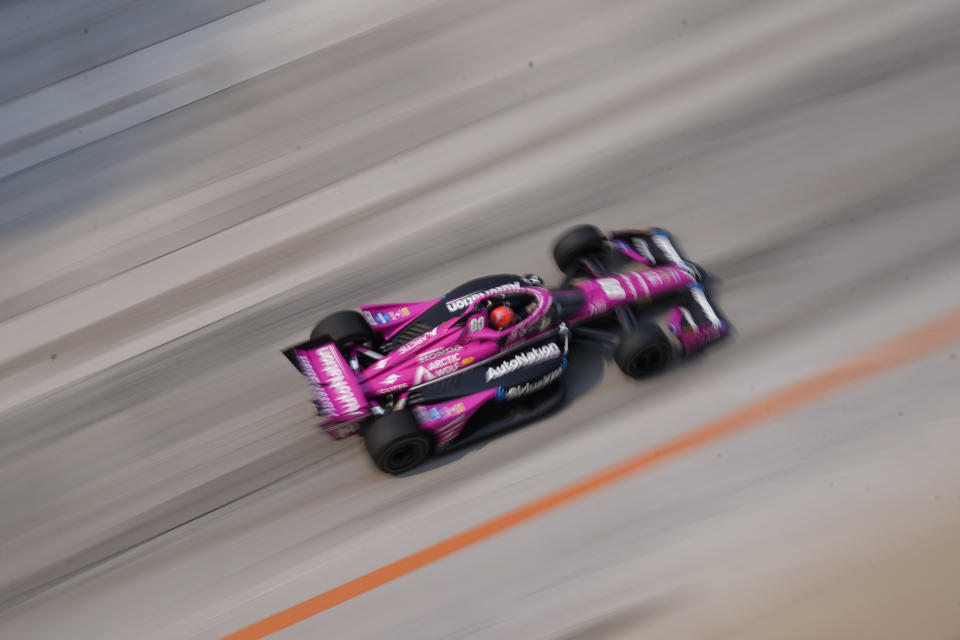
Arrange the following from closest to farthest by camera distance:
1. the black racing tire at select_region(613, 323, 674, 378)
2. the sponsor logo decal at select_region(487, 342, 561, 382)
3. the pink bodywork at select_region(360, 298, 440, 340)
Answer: the sponsor logo decal at select_region(487, 342, 561, 382) → the black racing tire at select_region(613, 323, 674, 378) → the pink bodywork at select_region(360, 298, 440, 340)

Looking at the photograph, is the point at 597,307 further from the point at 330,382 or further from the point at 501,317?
the point at 330,382

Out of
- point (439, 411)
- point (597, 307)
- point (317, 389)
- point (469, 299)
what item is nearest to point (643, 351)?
point (597, 307)

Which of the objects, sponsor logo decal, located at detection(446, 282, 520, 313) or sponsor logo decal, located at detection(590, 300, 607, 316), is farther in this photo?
sponsor logo decal, located at detection(590, 300, 607, 316)

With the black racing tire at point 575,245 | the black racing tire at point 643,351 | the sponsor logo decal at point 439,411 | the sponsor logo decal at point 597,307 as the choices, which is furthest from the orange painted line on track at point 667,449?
the black racing tire at point 575,245

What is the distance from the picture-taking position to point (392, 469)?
22.8 ft

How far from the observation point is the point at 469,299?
23.9ft

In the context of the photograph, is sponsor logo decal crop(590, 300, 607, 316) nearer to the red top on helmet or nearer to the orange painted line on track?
the red top on helmet

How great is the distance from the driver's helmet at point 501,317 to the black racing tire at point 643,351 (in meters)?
1.03

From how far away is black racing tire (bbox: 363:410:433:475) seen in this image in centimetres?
659

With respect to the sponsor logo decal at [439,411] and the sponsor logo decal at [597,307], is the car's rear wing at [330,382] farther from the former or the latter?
the sponsor logo decal at [597,307]

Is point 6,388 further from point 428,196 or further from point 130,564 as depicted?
point 428,196

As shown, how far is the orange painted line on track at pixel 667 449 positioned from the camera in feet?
21.8

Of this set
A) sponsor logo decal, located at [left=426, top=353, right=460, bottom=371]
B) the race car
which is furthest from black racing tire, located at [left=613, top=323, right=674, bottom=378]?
Answer: sponsor logo decal, located at [left=426, top=353, right=460, bottom=371]

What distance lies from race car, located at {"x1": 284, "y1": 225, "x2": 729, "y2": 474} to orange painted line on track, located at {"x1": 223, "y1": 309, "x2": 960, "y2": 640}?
707 mm
